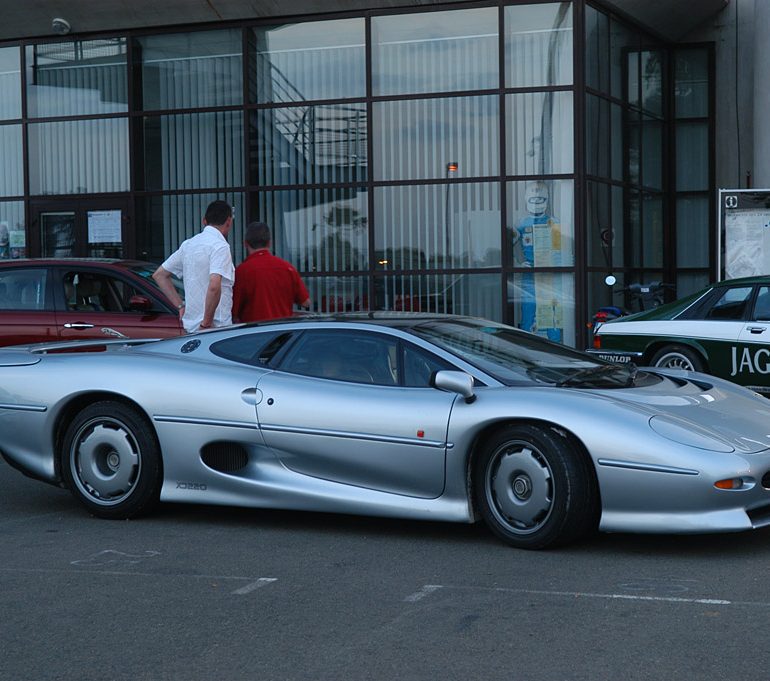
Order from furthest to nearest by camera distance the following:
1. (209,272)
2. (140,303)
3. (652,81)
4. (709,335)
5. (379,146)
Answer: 1. (652,81)
2. (379,146)
3. (709,335)
4. (140,303)
5. (209,272)

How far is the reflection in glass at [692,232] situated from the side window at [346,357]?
13913 millimetres

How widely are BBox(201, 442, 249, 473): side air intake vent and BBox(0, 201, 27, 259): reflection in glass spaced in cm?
1256

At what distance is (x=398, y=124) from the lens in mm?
16797

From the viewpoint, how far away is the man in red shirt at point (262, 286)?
8.92 m

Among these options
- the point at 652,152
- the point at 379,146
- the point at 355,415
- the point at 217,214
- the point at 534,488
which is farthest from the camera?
the point at 652,152

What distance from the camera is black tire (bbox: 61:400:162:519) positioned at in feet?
22.2

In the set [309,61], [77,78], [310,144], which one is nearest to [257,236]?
[310,144]

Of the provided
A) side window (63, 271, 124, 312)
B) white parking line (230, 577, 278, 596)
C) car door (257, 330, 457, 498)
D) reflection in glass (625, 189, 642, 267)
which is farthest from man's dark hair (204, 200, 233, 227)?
reflection in glass (625, 189, 642, 267)

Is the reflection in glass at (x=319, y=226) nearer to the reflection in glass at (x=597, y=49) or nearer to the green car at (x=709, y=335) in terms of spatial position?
the reflection in glass at (x=597, y=49)

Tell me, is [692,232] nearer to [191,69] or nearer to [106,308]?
[191,69]

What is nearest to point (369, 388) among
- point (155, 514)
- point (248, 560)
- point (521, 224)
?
point (248, 560)

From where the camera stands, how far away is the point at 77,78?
59.1 ft

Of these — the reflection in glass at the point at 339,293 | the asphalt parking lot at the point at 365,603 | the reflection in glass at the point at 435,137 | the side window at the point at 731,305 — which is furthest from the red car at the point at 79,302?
the reflection in glass at the point at 435,137

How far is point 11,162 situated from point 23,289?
835 cm
